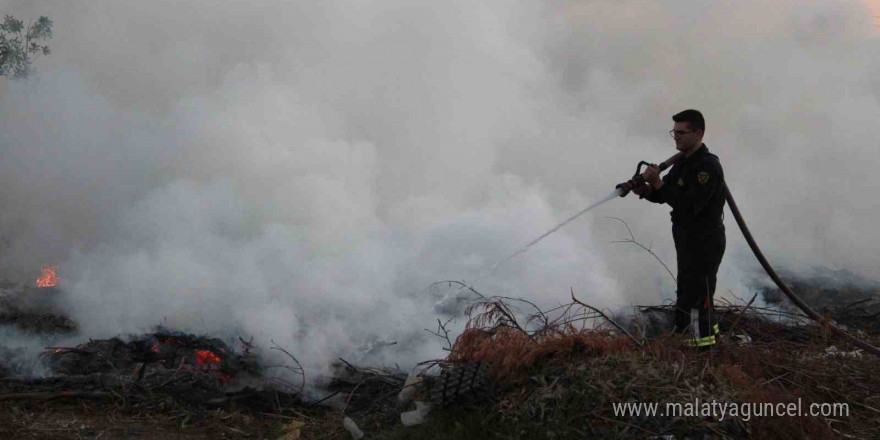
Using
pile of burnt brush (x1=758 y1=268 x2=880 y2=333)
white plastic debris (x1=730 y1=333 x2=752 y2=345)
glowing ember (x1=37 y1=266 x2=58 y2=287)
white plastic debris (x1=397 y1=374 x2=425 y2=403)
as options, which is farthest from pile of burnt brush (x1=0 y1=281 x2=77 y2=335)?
pile of burnt brush (x1=758 y1=268 x2=880 y2=333)

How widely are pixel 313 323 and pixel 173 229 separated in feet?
6.12

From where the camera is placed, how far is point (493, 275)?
5855mm

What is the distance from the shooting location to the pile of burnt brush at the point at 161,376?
3.90 meters

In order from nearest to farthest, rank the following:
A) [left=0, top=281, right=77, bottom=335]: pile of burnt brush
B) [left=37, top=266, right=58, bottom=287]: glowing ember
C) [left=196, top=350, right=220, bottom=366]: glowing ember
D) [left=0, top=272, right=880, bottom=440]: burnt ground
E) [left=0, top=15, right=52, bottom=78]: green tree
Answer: [left=0, top=272, right=880, bottom=440]: burnt ground → [left=196, top=350, right=220, bottom=366]: glowing ember → [left=0, top=281, right=77, bottom=335]: pile of burnt brush → [left=37, top=266, right=58, bottom=287]: glowing ember → [left=0, top=15, right=52, bottom=78]: green tree

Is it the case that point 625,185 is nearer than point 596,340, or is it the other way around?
point 596,340

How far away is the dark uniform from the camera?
3.77 m

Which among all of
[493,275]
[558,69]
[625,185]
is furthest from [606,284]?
[558,69]

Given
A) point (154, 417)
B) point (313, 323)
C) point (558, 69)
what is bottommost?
point (154, 417)

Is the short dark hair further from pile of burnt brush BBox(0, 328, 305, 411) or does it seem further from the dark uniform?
pile of burnt brush BBox(0, 328, 305, 411)

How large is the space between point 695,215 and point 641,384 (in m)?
1.32

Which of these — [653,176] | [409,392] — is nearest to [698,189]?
[653,176]

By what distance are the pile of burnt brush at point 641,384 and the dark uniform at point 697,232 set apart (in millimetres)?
228

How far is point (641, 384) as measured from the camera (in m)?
2.88

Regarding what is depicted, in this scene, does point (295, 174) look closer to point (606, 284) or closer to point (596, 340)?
point (606, 284)
